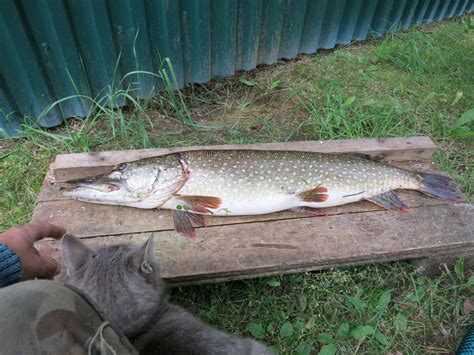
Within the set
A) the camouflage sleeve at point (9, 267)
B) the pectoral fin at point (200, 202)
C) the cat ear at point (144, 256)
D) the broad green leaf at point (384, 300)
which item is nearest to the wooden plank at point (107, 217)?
the pectoral fin at point (200, 202)

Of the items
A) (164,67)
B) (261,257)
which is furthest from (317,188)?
(164,67)

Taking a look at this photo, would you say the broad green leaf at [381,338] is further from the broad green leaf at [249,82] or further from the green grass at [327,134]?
the broad green leaf at [249,82]

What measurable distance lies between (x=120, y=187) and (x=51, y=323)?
162 centimetres

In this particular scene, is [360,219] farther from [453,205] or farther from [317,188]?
[453,205]

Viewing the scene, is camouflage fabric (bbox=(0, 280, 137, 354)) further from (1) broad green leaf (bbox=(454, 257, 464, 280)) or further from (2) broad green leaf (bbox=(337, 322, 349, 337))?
(1) broad green leaf (bbox=(454, 257, 464, 280))

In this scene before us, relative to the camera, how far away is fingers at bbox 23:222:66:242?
1923mm

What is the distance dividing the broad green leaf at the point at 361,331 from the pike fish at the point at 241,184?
82 cm

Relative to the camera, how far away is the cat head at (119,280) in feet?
4.99

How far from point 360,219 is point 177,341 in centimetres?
162

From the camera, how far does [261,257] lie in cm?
230

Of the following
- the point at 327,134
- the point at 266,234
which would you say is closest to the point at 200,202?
the point at 266,234

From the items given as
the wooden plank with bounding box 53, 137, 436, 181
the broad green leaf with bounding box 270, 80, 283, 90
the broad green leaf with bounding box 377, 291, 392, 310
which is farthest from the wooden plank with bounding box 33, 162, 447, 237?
the broad green leaf with bounding box 270, 80, 283, 90

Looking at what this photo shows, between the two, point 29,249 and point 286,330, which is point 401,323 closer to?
point 286,330

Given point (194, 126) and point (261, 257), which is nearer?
point (261, 257)
